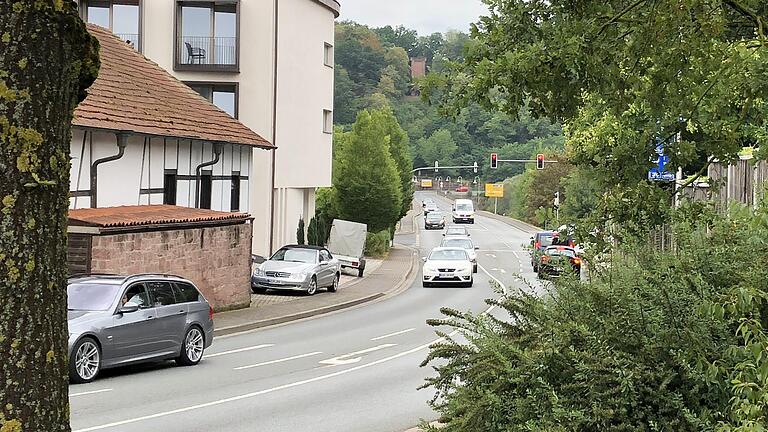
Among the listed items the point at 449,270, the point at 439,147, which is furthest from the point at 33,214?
the point at 439,147

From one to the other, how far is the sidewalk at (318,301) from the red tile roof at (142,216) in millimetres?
2524

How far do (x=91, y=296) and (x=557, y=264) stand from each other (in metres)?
10.3

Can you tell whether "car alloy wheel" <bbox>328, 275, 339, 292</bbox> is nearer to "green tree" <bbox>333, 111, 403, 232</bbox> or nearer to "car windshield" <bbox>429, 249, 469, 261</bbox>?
"car windshield" <bbox>429, 249, 469, 261</bbox>

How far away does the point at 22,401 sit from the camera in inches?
130

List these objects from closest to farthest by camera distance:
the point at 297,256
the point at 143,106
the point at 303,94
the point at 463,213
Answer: the point at 143,106, the point at 297,256, the point at 303,94, the point at 463,213

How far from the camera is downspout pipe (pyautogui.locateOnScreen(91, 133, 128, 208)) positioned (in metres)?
23.1

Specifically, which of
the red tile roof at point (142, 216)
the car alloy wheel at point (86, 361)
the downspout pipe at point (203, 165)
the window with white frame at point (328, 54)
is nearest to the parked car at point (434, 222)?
the window with white frame at point (328, 54)

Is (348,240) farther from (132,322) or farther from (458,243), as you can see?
(132,322)

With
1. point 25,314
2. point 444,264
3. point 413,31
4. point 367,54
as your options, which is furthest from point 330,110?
point 413,31

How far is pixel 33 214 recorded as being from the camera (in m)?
3.38

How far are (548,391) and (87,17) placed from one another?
39.2 metres

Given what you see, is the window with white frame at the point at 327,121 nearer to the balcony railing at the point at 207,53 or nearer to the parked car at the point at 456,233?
the balcony railing at the point at 207,53

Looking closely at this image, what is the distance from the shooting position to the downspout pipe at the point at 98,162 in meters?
23.1

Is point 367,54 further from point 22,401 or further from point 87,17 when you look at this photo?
point 22,401
